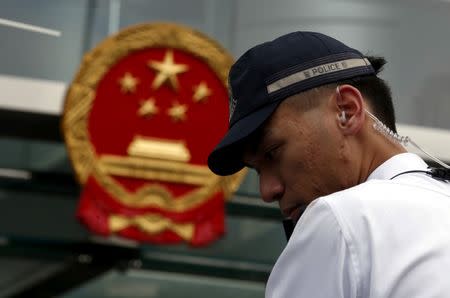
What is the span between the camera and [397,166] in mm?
1189

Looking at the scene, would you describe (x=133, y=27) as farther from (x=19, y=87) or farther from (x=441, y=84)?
(x=441, y=84)

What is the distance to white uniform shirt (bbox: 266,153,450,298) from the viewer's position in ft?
3.28

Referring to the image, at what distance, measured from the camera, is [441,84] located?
6.61 metres

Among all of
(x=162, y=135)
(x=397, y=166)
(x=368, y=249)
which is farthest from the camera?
(x=162, y=135)

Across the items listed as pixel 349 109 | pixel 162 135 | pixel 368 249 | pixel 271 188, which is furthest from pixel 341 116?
pixel 162 135

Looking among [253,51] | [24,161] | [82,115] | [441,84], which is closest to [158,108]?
[82,115]

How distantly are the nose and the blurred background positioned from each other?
4921 millimetres

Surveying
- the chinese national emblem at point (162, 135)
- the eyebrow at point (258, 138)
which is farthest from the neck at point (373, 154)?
the chinese national emblem at point (162, 135)

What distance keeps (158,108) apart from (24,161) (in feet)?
2.95

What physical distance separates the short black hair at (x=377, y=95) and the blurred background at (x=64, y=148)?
489 centimetres

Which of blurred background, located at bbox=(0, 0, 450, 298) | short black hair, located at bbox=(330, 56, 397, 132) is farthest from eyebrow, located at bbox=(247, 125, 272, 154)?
blurred background, located at bbox=(0, 0, 450, 298)

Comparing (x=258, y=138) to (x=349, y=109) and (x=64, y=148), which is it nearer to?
(x=349, y=109)

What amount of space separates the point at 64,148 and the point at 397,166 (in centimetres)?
537

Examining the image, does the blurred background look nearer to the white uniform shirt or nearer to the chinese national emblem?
the chinese national emblem
